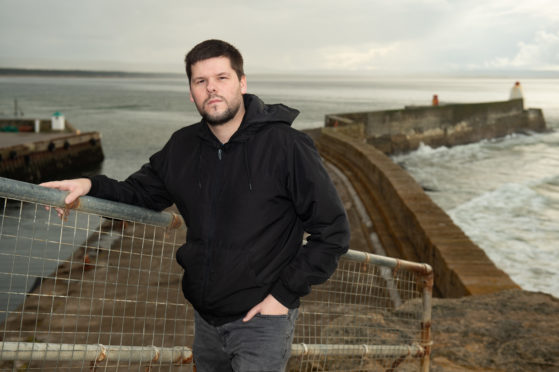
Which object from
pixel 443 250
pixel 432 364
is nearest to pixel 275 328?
pixel 432 364

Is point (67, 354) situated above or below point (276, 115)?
below

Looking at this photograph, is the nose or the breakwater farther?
the breakwater

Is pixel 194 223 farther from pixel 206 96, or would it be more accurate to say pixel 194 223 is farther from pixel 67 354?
pixel 67 354

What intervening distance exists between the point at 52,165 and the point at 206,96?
107 ft

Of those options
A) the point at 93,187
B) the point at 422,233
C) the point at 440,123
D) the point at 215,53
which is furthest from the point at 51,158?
the point at 215,53

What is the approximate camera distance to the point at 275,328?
6.60 feet

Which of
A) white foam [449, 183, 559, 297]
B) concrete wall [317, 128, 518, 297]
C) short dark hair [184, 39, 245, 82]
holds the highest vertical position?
short dark hair [184, 39, 245, 82]

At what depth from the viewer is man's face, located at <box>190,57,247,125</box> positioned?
2072 millimetres

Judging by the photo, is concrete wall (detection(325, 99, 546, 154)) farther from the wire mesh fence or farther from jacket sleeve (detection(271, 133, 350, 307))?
jacket sleeve (detection(271, 133, 350, 307))

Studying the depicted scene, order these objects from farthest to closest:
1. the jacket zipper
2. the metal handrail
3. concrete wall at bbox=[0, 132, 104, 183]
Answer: concrete wall at bbox=[0, 132, 104, 183], the jacket zipper, the metal handrail

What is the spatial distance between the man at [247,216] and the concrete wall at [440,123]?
2313 cm

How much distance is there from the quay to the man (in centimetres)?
2823

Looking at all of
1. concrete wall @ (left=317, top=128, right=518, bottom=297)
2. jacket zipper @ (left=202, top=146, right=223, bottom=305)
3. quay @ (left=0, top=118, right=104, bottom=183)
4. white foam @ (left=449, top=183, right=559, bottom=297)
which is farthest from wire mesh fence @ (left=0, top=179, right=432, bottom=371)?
quay @ (left=0, top=118, right=104, bottom=183)

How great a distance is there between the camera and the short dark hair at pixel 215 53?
2090 mm
